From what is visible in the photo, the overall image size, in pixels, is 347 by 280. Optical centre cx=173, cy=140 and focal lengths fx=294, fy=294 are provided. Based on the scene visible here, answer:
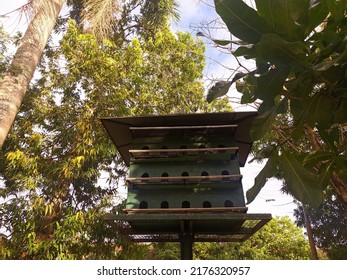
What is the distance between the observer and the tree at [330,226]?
276 inches

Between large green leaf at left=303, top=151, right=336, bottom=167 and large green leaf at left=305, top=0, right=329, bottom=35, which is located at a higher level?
large green leaf at left=305, top=0, right=329, bottom=35

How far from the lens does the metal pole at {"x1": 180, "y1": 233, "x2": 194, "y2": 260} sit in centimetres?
227

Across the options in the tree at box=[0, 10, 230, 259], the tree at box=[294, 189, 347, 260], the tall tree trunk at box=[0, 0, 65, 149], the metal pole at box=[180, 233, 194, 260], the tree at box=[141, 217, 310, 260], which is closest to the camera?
the metal pole at box=[180, 233, 194, 260]

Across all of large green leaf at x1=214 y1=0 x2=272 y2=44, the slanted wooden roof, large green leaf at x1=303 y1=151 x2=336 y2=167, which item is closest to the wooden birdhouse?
the slanted wooden roof

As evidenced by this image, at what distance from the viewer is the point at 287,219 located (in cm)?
1307

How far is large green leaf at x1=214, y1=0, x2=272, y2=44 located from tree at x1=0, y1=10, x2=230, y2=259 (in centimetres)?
385

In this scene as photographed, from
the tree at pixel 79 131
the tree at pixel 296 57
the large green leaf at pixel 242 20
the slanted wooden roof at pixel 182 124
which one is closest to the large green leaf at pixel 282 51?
the tree at pixel 296 57

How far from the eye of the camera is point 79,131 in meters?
5.10

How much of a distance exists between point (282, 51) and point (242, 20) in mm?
181

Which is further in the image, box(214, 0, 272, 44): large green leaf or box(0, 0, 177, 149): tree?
box(0, 0, 177, 149): tree

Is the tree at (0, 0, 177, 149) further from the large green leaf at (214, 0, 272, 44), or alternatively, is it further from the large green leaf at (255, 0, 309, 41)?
the large green leaf at (255, 0, 309, 41)

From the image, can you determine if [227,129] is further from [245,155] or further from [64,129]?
[64,129]

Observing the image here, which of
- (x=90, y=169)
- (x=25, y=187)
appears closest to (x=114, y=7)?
(x=90, y=169)

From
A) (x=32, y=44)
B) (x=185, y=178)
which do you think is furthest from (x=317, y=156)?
(x=32, y=44)
